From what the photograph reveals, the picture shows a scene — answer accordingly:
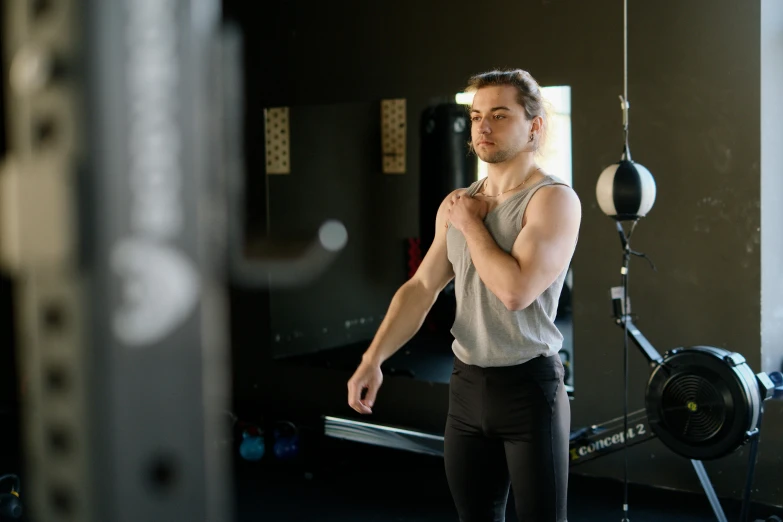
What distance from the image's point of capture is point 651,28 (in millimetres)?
4043

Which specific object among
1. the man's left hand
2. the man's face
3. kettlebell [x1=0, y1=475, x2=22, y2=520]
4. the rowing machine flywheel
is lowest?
kettlebell [x1=0, y1=475, x2=22, y2=520]

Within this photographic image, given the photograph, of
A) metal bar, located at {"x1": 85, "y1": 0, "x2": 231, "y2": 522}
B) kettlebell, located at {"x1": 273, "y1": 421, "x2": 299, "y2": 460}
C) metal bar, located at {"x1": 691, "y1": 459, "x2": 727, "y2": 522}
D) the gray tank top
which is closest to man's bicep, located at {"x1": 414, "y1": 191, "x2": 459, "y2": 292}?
the gray tank top

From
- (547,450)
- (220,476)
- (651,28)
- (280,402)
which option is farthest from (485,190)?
(280,402)

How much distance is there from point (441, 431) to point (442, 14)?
2.18 metres

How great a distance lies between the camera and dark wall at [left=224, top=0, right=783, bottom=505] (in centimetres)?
386

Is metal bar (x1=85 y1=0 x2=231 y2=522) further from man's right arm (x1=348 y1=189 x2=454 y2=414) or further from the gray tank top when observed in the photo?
man's right arm (x1=348 y1=189 x2=454 y2=414)

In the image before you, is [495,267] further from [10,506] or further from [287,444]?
[287,444]

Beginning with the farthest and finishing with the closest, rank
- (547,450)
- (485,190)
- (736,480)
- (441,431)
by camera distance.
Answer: (441,431)
(736,480)
(485,190)
(547,450)

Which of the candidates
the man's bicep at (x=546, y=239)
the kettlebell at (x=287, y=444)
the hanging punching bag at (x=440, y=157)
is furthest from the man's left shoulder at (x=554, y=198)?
the kettlebell at (x=287, y=444)

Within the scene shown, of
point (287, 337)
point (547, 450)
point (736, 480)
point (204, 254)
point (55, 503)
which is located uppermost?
point (204, 254)

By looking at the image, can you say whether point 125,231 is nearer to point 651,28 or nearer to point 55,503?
point 55,503

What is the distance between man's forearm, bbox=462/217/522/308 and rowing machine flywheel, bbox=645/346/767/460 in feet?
4.84

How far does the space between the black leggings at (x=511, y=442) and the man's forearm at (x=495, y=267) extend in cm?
20

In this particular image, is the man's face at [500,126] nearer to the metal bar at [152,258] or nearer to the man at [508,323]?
the man at [508,323]
